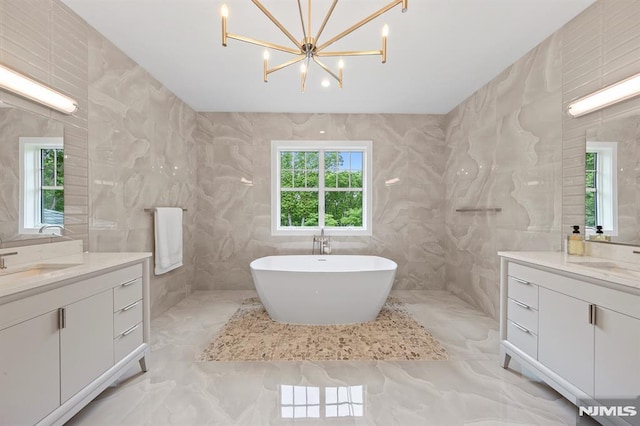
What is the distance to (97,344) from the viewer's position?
1.57 metres

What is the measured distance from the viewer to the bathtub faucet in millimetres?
3882

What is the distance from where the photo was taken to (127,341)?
1815 millimetres

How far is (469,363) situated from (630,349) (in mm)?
1046

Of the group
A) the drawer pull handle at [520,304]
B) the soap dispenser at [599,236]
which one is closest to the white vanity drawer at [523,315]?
the drawer pull handle at [520,304]

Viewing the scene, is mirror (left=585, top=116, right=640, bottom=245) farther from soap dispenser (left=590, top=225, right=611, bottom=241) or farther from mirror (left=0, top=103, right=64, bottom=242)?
mirror (left=0, top=103, right=64, bottom=242)

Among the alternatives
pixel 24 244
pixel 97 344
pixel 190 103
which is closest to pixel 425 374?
pixel 97 344

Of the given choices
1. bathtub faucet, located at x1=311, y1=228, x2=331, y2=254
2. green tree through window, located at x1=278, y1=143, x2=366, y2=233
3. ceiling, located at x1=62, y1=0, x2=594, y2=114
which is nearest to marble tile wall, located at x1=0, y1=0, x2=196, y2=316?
ceiling, located at x1=62, y1=0, x2=594, y2=114

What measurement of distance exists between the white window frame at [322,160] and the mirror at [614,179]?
7.82 feet

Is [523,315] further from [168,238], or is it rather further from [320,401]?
[168,238]

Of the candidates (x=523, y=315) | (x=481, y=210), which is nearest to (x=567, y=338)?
(x=523, y=315)

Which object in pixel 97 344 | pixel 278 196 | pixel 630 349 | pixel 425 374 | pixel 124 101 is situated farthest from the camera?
pixel 278 196

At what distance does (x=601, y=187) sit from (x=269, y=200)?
3.32m

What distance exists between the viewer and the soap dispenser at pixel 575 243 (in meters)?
1.93

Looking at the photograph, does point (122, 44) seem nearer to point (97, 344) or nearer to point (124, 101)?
point (124, 101)
